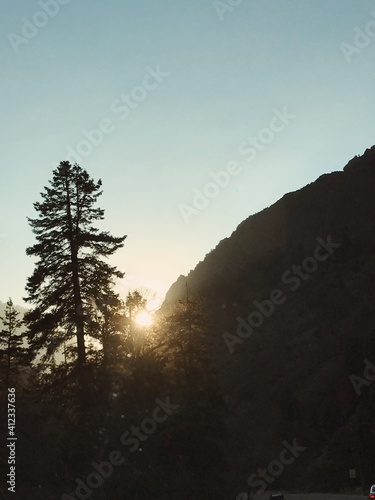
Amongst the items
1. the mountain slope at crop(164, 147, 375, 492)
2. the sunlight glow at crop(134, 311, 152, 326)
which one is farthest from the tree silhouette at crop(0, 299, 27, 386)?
the mountain slope at crop(164, 147, 375, 492)

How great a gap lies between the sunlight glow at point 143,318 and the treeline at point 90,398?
5.35ft

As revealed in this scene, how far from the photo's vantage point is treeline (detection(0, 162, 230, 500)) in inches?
892

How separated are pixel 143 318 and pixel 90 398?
12.0 metres

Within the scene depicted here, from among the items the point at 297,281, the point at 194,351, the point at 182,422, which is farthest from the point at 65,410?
the point at 297,281

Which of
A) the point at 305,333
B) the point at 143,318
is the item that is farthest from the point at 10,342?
the point at 305,333

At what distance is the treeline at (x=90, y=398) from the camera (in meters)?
22.7

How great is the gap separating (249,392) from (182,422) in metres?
90.2

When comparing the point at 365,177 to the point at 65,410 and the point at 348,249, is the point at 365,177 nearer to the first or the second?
the point at 348,249

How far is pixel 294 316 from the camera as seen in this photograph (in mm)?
137750

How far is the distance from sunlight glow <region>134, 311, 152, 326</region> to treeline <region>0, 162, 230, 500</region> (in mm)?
1632

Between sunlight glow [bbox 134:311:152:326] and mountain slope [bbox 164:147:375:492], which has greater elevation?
mountain slope [bbox 164:147:375:492]

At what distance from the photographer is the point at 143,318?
37.6m

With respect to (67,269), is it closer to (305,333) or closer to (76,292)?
(76,292)

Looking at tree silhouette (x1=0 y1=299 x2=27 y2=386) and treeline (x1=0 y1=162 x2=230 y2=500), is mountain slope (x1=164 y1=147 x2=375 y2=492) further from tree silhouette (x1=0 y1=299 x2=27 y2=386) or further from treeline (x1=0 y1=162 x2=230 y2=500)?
tree silhouette (x1=0 y1=299 x2=27 y2=386)
